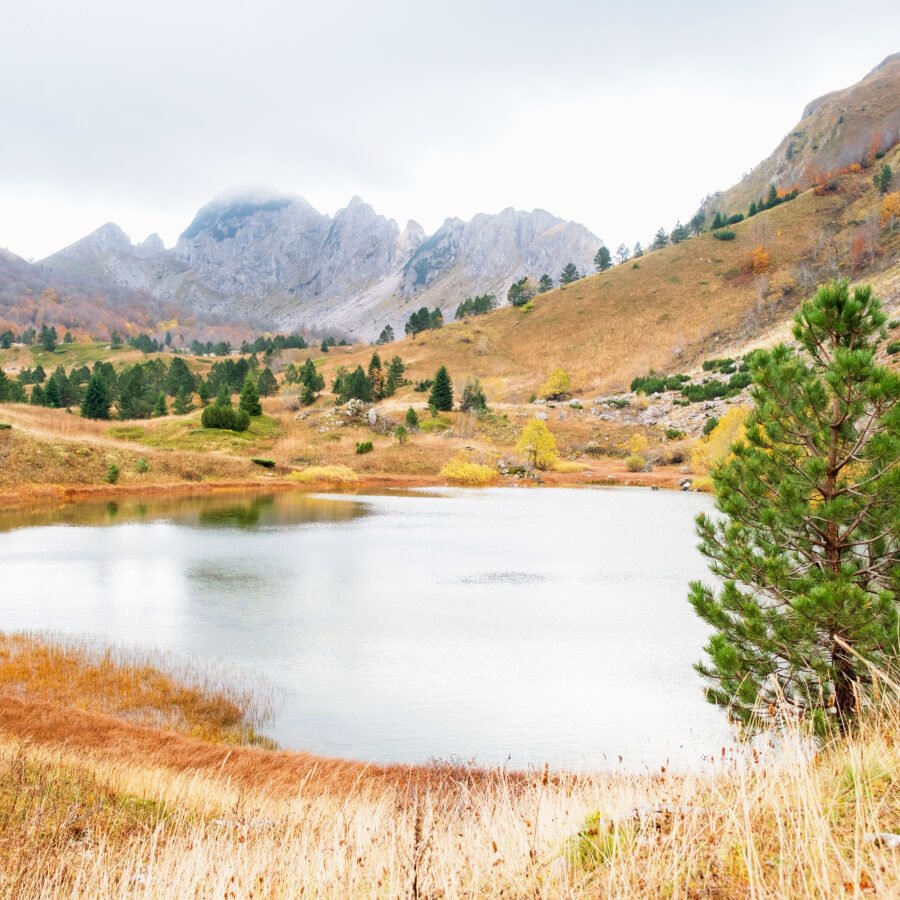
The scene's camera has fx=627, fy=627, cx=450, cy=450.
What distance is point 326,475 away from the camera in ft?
194

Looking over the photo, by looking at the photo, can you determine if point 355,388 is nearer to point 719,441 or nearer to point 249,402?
point 249,402

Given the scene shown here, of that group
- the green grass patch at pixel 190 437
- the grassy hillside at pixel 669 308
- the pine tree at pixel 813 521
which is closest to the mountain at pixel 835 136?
the grassy hillside at pixel 669 308

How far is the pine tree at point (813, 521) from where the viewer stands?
798cm

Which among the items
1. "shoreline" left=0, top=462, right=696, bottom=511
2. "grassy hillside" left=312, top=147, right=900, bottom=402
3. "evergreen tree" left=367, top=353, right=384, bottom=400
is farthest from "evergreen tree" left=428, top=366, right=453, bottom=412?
"grassy hillside" left=312, top=147, right=900, bottom=402

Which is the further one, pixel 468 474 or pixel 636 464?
pixel 636 464

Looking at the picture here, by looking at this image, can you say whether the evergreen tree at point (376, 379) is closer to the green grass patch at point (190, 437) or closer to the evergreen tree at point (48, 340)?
the green grass patch at point (190, 437)

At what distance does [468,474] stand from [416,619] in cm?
4439

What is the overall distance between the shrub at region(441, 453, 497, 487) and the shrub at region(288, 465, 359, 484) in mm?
9328

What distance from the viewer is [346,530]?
3400 centimetres

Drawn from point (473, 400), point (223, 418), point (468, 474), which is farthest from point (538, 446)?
point (223, 418)

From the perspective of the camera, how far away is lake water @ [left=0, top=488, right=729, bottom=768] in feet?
38.0

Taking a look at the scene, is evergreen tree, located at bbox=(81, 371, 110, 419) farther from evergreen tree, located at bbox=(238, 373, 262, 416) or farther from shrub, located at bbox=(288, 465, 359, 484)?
shrub, located at bbox=(288, 465, 359, 484)

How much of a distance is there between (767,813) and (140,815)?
255 inches

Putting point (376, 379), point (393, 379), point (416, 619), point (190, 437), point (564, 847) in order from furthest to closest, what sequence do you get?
point (393, 379) < point (376, 379) < point (190, 437) < point (416, 619) < point (564, 847)
